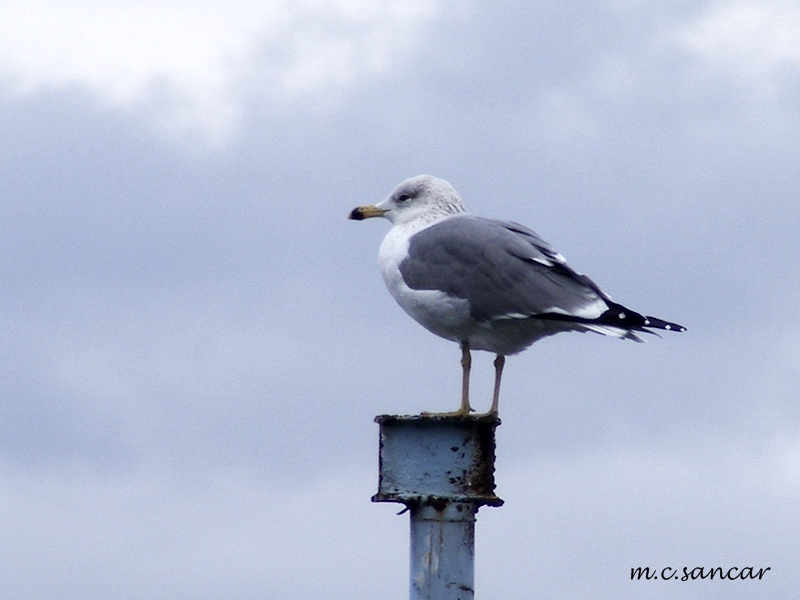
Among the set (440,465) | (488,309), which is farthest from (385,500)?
(488,309)

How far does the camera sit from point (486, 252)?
8.18 meters

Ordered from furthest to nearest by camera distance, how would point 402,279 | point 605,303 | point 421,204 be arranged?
point 421,204, point 402,279, point 605,303

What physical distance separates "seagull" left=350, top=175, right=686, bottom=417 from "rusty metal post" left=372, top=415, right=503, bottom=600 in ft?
5.53

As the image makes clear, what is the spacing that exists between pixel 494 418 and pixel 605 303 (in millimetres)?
1811

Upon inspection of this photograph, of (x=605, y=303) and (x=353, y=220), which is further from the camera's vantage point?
(x=353, y=220)

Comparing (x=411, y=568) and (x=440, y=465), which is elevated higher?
(x=440, y=465)

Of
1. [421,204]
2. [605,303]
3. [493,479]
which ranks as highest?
[421,204]

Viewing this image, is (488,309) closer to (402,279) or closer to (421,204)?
(402,279)

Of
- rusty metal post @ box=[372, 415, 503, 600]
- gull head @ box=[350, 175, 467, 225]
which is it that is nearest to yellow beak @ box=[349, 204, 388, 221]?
gull head @ box=[350, 175, 467, 225]

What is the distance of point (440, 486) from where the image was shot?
6270mm

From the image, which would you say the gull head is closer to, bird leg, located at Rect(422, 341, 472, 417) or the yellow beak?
the yellow beak

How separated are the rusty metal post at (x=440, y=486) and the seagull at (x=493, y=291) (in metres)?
1.69

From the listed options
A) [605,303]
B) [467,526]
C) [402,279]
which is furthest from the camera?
[402,279]

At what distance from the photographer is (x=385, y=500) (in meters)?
6.29
